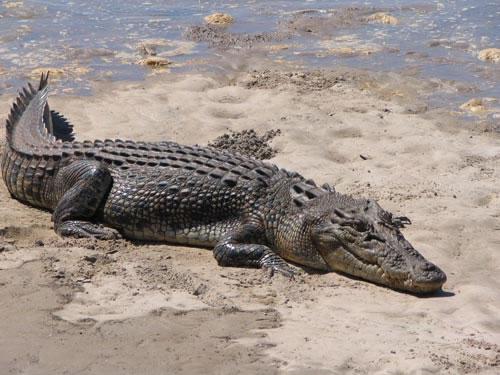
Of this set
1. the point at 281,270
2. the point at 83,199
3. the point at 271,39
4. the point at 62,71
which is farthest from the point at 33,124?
the point at 271,39

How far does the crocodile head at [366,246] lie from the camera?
20.3ft

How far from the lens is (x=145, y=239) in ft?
24.2

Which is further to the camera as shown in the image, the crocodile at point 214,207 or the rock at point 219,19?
the rock at point 219,19

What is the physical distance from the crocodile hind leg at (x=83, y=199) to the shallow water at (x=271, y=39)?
3755 mm

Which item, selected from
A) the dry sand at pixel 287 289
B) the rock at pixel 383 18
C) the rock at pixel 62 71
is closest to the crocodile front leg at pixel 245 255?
the dry sand at pixel 287 289

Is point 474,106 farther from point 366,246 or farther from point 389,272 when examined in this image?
point 389,272

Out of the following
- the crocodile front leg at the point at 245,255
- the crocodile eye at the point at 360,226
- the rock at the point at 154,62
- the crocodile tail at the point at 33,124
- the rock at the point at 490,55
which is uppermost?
the crocodile tail at the point at 33,124

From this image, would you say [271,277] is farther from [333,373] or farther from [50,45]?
[50,45]

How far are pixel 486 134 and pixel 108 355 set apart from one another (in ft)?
19.4

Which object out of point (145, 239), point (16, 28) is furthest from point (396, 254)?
point (16, 28)

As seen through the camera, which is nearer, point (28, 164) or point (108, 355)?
point (108, 355)

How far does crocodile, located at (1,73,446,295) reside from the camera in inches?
262

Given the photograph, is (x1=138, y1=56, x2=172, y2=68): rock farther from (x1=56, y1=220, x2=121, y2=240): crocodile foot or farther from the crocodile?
(x1=56, y1=220, x2=121, y2=240): crocodile foot

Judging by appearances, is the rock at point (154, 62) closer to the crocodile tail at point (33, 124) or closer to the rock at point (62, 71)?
the rock at point (62, 71)
